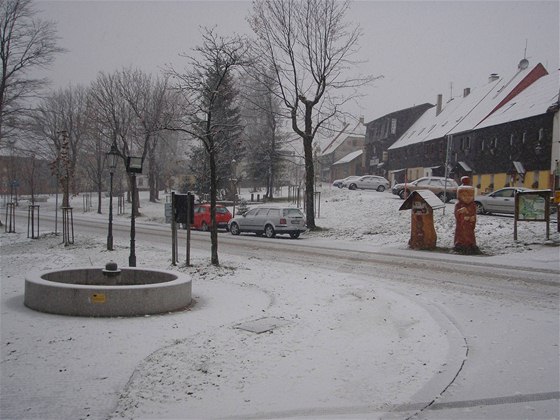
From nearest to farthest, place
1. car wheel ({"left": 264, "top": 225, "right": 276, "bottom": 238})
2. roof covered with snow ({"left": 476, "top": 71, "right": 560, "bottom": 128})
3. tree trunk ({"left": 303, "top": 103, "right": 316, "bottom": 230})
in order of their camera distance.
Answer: car wheel ({"left": 264, "top": 225, "right": 276, "bottom": 238}), tree trunk ({"left": 303, "top": 103, "right": 316, "bottom": 230}), roof covered with snow ({"left": 476, "top": 71, "right": 560, "bottom": 128})

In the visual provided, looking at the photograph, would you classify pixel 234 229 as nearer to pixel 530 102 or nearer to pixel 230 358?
pixel 230 358

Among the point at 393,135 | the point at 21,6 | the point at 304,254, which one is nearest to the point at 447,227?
the point at 304,254

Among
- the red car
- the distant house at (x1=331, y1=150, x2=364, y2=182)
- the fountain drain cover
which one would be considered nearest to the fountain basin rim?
the fountain drain cover

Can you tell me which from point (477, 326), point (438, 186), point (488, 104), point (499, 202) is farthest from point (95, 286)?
point (488, 104)

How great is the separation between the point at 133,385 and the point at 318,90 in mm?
24406

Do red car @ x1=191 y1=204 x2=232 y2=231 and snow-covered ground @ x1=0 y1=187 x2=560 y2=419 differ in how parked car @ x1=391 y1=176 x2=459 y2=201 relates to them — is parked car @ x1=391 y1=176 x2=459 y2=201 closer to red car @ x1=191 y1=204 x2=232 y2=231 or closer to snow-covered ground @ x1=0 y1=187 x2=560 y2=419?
red car @ x1=191 y1=204 x2=232 y2=231

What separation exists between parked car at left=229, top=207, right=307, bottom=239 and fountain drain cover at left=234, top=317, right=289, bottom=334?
16.5 metres

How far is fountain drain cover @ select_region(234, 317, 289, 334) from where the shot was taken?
721 centimetres

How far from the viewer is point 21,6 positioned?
3394 cm

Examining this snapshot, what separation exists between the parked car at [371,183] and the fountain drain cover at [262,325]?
3910cm

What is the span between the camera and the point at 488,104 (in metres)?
42.2

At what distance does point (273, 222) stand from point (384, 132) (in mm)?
40435

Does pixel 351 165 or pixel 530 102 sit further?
pixel 351 165

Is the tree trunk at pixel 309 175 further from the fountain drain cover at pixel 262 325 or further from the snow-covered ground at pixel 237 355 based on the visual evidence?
the fountain drain cover at pixel 262 325
